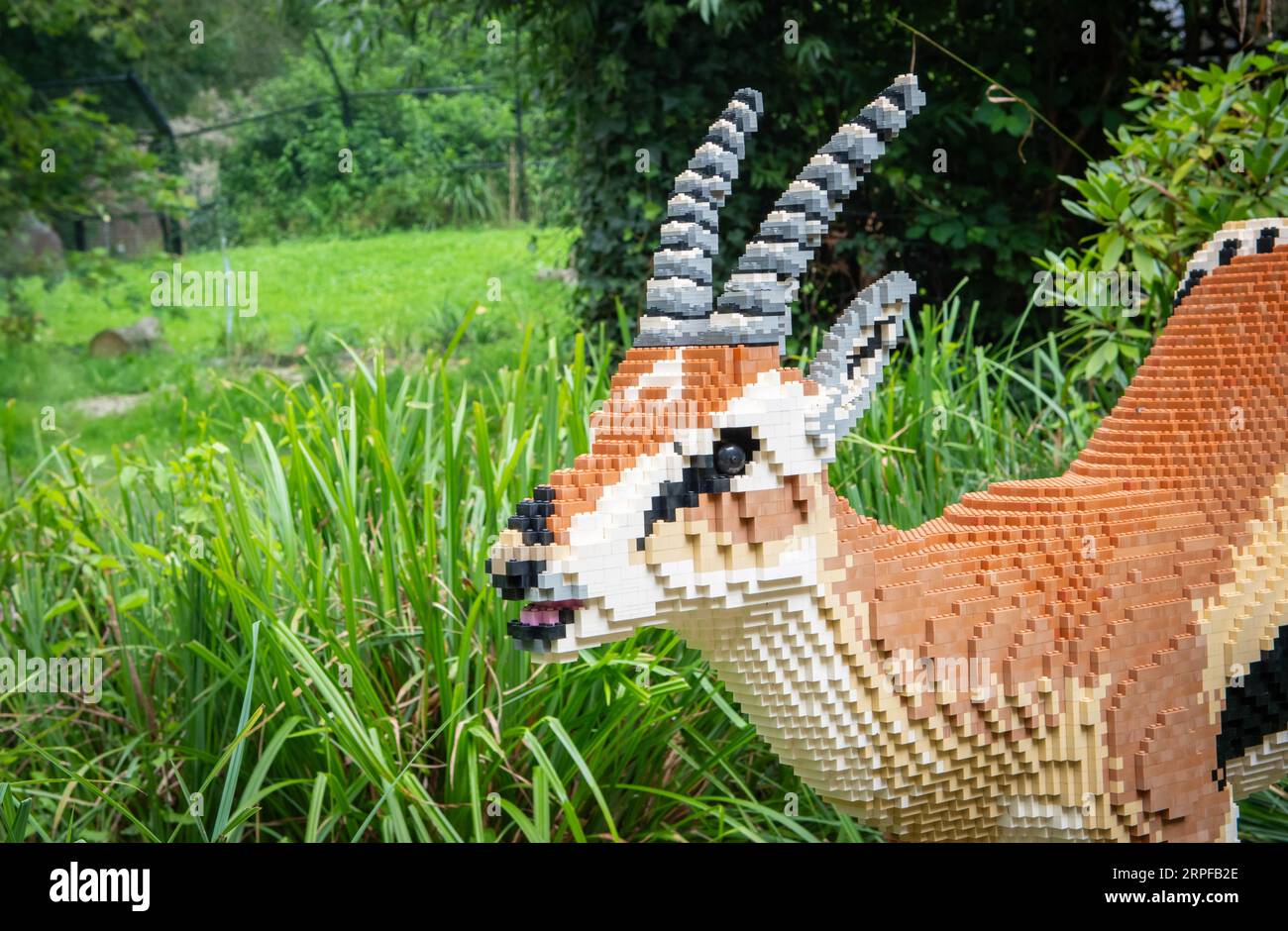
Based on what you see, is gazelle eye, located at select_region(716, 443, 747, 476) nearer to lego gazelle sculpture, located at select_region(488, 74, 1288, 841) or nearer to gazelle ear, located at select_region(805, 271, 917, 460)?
lego gazelle sculpture, located at select_region(488, 74, 1288, 841)

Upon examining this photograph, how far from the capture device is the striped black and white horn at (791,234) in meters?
1.68

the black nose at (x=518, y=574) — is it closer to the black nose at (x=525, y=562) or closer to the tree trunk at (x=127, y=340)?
the black nose at (x=525, y=562)

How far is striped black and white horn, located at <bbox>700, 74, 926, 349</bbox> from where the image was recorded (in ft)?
5.51

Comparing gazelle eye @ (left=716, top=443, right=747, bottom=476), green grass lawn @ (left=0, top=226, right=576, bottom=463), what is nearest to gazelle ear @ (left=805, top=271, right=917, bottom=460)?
gazelle eye @ (left=716, top=443, right=747, bottom=476)

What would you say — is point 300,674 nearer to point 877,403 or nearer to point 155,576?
point 155,576

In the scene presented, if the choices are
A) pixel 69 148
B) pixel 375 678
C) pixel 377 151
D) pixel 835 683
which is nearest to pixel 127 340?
pixel 69 148

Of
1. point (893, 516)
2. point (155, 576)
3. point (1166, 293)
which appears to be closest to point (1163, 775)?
point (893, 516)

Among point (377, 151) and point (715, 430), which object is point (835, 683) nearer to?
point (715, 430)

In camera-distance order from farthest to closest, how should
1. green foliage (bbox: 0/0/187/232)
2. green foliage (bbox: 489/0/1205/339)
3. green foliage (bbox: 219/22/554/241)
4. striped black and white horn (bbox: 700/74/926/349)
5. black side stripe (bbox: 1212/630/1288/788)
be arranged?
green foliage (bbox: 219/22/554/241) < green foliage (bbox: 0/0/187/232) < green foliage (bbox: 489/0/1205/339) < black side stripe (bbox: 1212/630/1288/788) < striped black and white horn (bbox: 700/74/926/349)

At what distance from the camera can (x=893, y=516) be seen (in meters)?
3.20

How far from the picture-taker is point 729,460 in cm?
166

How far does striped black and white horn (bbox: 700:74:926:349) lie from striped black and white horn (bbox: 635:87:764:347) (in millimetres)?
22

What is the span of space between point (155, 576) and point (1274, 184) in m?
3.05

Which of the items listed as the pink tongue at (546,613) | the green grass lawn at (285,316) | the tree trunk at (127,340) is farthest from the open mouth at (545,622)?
the tree trunk at (127,340)
